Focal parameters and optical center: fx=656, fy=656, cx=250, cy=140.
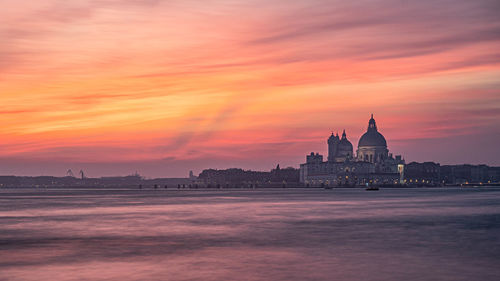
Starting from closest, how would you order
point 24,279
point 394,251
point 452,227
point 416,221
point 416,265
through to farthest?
point 24,279 → point 416,265 → point 394,251 → point 452,227 → point 416,221

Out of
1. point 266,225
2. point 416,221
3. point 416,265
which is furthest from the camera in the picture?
point 416,221

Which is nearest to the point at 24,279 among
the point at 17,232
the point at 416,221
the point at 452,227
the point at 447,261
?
the point at 447,261

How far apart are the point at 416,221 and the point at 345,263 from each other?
26.1 metres

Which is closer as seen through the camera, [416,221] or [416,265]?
[416,265]

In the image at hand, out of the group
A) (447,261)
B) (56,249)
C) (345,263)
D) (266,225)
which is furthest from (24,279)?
(266,225)

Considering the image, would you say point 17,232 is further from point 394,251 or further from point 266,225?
point 394,251

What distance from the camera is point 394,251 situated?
3075 centimetres

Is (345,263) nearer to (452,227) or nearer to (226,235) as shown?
(226,235)

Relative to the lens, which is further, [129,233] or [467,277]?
[129,233]

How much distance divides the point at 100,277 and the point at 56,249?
33.6ft

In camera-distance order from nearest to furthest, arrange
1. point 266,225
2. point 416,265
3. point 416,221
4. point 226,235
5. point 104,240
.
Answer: point 416,265 < point 104,240 < point 226,235 < point 266,225 < point 416,221

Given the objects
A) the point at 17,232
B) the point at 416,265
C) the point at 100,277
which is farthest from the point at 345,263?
the point at 17,232

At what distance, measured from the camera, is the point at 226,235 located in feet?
132

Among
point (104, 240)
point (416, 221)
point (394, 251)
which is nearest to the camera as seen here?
point (394, 251)
